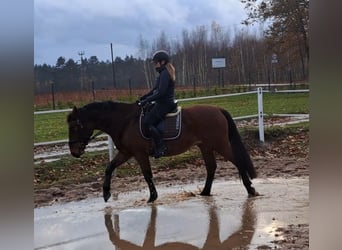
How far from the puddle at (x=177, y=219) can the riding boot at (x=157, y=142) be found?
410mm

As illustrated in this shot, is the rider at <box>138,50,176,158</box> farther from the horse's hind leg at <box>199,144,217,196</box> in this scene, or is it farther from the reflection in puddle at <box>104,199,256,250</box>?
the reflection in puddle at <box>104,199,256,250</box>

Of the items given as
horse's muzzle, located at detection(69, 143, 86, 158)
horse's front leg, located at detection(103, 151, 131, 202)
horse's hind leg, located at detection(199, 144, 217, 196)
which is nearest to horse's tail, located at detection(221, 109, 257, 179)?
horse's hind leg, located at detection(199, 144, 217, 196)

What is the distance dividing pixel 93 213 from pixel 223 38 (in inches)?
63.1

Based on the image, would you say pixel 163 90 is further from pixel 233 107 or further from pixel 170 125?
pixel 233 107

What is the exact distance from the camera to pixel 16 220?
2.79 ft

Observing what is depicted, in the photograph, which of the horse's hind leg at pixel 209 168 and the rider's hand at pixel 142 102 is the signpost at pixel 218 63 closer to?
the rider's hand at pixel 142 102

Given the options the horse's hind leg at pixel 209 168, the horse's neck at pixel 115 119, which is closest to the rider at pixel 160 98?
the horse's neck at pixel 115 119

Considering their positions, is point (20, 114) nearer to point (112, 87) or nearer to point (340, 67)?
point (340, 67)

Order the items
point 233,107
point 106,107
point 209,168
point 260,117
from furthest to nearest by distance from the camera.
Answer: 1. point 260,117
2. point 233,107
3. point 209,168
4. point 106,107

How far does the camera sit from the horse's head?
306 centimetres

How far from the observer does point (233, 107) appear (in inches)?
146

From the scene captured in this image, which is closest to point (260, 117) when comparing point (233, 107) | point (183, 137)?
point (233, 107)

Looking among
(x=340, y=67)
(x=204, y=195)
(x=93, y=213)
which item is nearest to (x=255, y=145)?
(x=204, y=195)

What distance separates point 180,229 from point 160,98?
37.8 inches
